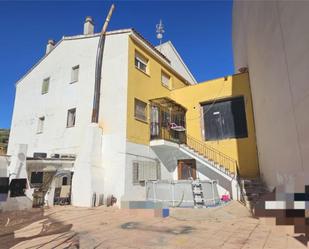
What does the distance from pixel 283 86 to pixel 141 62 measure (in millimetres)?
9223

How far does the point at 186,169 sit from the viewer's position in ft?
50.7

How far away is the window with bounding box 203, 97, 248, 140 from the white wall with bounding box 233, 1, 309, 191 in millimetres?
2641

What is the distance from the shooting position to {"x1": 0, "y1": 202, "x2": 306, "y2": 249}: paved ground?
17.8ft

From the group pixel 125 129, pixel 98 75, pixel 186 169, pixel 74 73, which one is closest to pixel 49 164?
pixel 125 129

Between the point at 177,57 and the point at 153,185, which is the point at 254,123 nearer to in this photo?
the point at 153,185

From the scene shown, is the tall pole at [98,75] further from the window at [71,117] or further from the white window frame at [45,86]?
the white window frame at [45,86]

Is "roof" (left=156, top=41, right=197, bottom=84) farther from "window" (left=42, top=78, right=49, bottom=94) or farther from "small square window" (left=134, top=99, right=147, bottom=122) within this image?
"window" (left=42, top=78, right=49, bottom=94)

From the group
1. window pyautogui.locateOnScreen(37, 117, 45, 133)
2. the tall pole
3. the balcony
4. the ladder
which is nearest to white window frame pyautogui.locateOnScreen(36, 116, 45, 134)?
window pyautogui.locateOnScreen(37, 117, 45, 133)

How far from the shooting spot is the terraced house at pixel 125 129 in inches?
452

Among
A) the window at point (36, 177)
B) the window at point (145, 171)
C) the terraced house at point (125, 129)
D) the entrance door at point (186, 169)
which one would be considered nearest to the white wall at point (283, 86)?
the terraced house at point (125, 129)

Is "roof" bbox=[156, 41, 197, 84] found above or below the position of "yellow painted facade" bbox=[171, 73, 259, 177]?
above

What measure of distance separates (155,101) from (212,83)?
461 cm

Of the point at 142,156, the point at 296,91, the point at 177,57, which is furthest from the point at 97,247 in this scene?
the point at 177,57

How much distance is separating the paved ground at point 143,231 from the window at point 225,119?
6.26 metres
